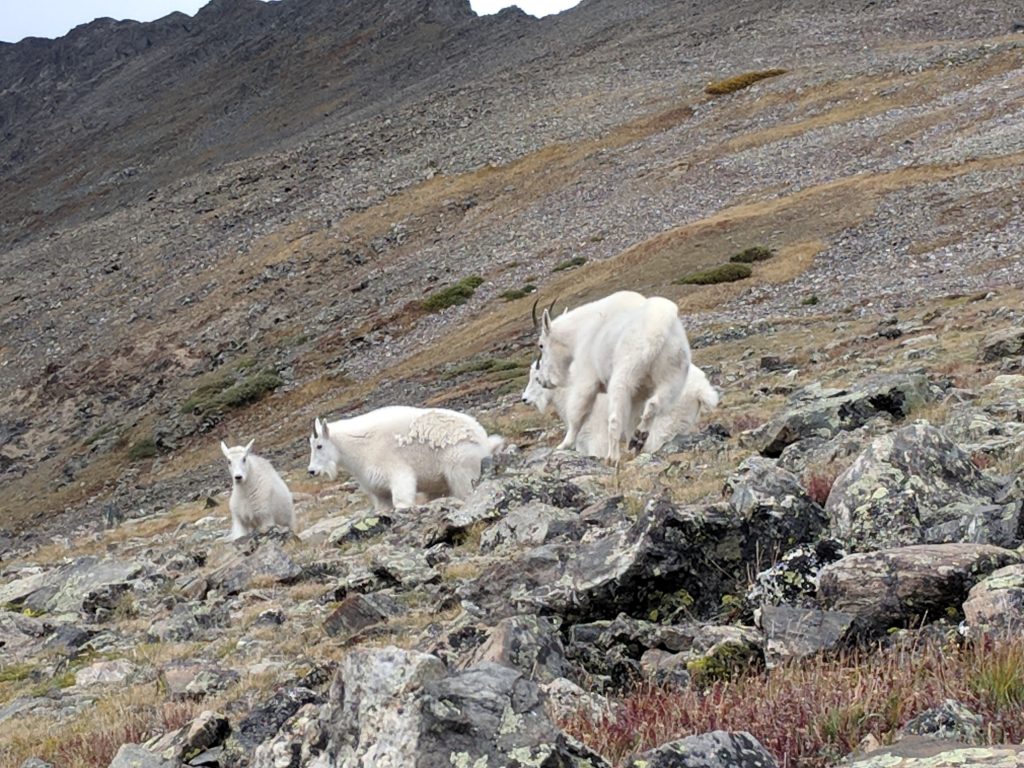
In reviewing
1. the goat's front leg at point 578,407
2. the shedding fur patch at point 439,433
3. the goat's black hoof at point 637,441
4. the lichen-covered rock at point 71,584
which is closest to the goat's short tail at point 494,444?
the shedding fur patch at point 439,433

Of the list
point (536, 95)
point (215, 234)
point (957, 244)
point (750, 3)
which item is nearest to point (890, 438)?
point (957, 244)

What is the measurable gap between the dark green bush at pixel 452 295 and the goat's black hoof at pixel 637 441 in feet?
107

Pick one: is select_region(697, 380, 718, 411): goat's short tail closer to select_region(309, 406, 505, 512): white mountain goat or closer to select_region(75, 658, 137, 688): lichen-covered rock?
select_region(309, 406, 505, 512): white mountain goat

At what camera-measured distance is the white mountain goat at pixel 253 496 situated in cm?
1463

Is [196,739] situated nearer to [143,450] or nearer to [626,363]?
[626,363]

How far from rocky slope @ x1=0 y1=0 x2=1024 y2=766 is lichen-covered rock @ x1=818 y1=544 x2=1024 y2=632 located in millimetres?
17

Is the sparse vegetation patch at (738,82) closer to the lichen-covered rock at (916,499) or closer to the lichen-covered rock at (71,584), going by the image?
the lichen-covered rock at (71,584)

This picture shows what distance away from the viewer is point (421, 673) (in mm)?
3953

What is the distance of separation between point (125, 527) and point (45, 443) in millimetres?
27774

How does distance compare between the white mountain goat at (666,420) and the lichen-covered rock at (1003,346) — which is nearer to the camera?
the white mountain goat at (666,420)

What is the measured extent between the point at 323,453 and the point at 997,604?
1103cm

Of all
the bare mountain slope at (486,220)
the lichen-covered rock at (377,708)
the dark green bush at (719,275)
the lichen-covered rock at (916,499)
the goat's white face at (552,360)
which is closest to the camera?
the lichen-covered rock at (377,708)

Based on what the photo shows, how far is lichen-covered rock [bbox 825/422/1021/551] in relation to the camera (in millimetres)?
5672

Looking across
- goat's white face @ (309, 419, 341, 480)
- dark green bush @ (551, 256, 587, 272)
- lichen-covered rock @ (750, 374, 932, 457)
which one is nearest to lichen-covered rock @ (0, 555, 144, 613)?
goat's white face @ (309, 419, 341, 480)
